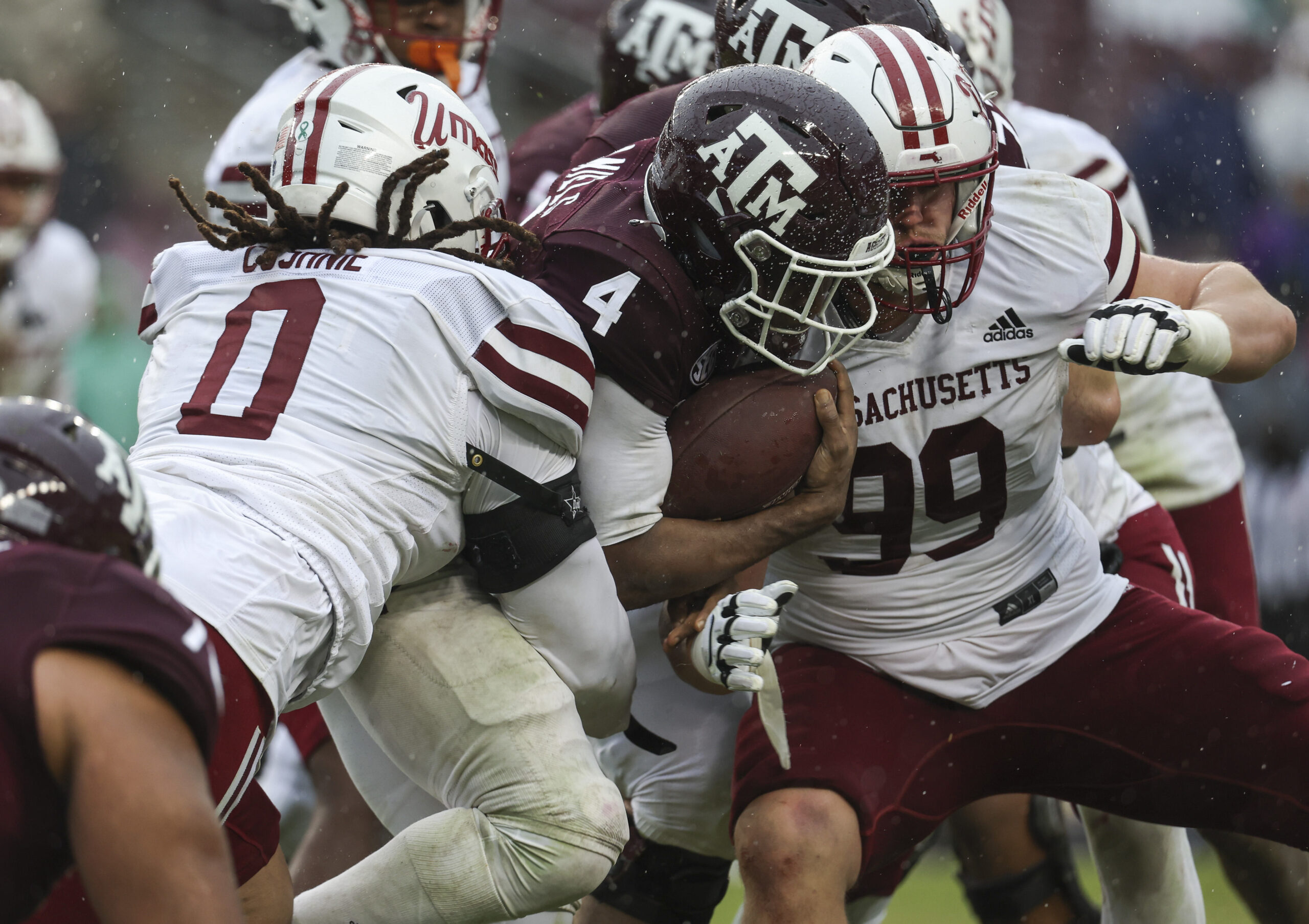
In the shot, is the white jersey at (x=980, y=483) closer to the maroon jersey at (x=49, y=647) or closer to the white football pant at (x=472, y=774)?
the white football pant at (x=472, y=774)

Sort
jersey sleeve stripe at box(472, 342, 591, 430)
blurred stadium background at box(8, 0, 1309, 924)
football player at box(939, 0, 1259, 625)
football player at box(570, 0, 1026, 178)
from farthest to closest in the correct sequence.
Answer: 1. blurred stadium background at box(8, 0, 1309, 924)
2. football player at box(939, 0, 1259, 625)
3. football player at box(570, 0, 1026, 178)
4. jersey sleeve stripe at box(472, 342, 591, 430)

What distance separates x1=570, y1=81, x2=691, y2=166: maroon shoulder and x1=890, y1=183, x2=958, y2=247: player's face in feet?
2.29

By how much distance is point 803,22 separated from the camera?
130 inches

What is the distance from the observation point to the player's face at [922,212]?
284cm

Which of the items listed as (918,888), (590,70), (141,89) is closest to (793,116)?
(918,888)

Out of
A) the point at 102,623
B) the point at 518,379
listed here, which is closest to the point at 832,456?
the point at 518,379

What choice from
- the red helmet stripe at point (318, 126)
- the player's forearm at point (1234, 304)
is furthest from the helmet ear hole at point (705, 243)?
the player's forearm at point (1234, 304)

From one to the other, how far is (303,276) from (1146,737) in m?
1.67

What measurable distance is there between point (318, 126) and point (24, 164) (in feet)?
14.0

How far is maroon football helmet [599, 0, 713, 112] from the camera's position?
16.2 feet

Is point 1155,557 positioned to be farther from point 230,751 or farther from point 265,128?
point 265,128

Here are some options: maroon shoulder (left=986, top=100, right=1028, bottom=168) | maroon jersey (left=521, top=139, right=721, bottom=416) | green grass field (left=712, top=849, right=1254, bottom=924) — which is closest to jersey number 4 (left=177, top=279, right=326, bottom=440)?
maroon jersey (left=521, top=139, right=721, bottom=416)

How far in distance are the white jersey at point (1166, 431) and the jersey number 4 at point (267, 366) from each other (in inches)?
97.8

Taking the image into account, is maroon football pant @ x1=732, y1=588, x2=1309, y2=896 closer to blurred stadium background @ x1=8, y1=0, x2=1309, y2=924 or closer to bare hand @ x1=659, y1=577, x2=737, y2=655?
bare hand @ x1=659, y1=577, x2=737, y2=655
